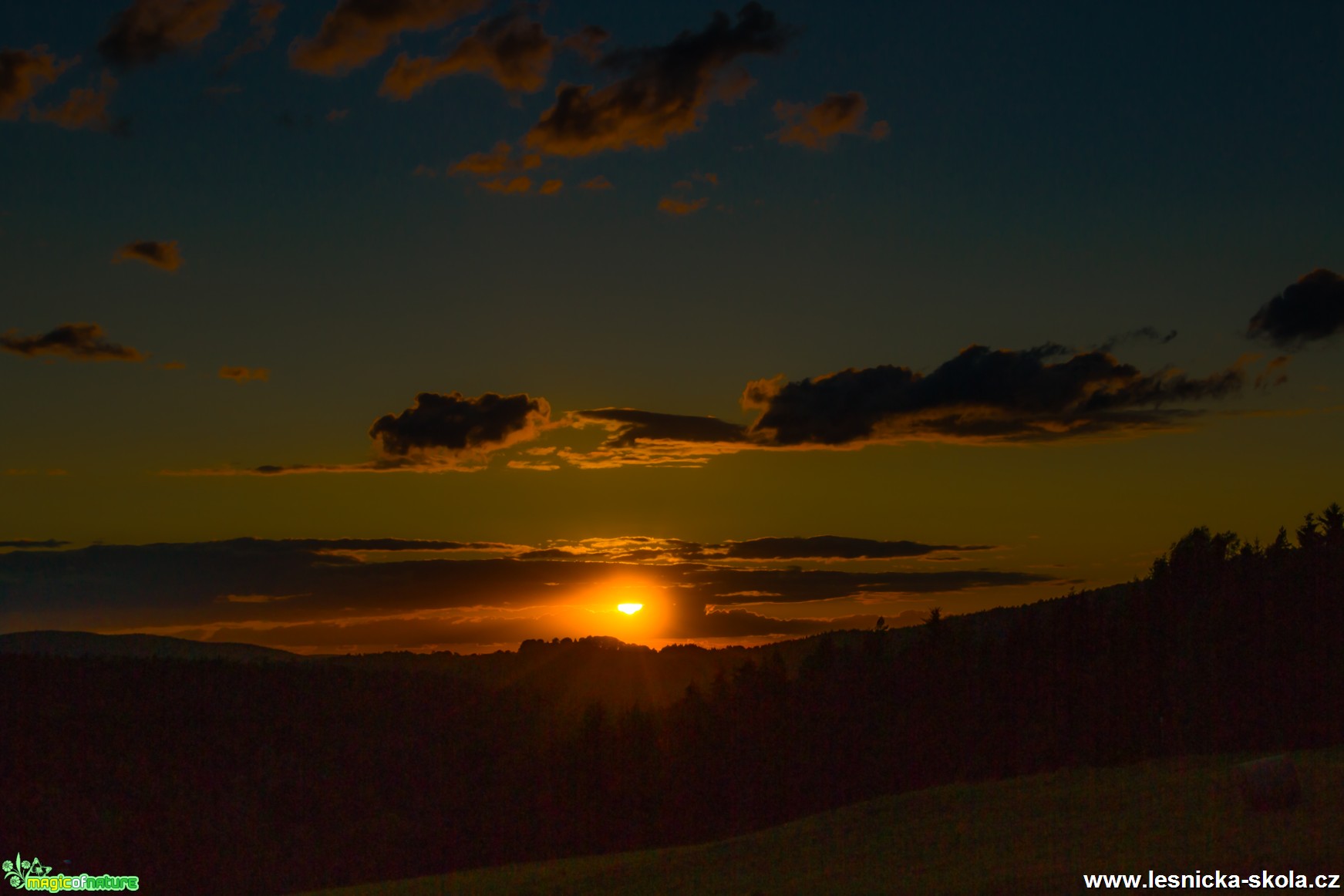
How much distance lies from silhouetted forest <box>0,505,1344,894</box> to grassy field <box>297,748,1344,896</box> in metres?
36.3

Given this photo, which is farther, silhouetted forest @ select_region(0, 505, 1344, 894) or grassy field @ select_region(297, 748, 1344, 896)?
silhouetted forest @ select_region(0, 505, 1344, 894)

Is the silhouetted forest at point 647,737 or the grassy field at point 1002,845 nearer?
the grassy field at point 1002,845

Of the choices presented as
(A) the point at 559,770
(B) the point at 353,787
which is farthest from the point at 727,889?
(B) the point at 353,787

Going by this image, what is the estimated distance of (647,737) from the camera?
130875 mm

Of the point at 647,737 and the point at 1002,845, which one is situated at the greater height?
the point at 1002,845

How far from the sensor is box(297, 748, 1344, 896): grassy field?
3130 centimetres

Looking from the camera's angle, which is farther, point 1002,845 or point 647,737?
point 647,737

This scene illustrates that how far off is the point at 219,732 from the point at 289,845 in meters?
28.9

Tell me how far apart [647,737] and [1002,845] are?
9572 centimetres

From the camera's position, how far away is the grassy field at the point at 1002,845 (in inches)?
1232

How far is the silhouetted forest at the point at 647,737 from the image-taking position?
82.8m

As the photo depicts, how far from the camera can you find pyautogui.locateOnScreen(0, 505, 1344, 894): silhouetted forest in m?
82.8

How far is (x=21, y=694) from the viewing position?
562ft

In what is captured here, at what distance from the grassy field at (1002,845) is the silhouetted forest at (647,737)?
3627cm
